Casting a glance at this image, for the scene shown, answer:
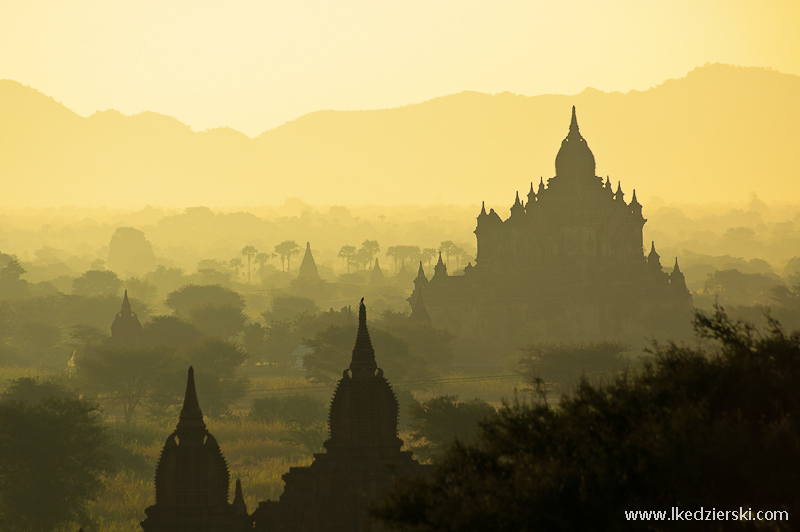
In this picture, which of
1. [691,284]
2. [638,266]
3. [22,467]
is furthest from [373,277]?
[22,467]

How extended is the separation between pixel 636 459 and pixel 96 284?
16605cm

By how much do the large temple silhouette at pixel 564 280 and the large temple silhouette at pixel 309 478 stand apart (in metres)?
68.3

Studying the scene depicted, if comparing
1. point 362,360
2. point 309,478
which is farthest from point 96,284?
point 309,478

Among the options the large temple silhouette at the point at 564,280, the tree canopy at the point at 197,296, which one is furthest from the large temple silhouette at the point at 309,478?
the tree canopy at the point at 197,296

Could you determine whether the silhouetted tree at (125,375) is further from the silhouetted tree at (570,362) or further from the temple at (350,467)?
the temple at (350,467)

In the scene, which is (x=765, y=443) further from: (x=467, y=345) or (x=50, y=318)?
(x=50, y=318)

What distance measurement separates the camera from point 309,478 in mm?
32062

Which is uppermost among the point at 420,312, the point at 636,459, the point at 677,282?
the point at 677,282

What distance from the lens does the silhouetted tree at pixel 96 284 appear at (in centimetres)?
17750

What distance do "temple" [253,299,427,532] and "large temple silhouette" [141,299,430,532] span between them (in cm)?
2

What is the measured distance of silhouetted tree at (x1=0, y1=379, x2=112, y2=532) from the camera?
52.7 meters

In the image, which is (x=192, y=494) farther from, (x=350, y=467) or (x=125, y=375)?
(x=125, y=375)

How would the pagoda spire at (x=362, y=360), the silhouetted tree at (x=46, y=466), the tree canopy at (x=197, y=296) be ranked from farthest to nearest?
1. the tree canopy at (x=197, y=296)
2. the silhouetted tree at (x=46, y=466)
3. the pagoda spire at (x=362, y=360)

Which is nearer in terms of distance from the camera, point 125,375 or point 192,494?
point 192,494
